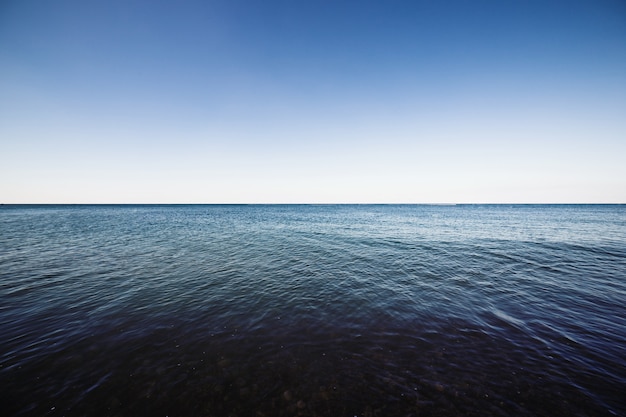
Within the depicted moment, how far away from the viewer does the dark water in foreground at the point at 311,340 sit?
5.97 m

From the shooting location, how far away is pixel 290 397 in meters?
6.08

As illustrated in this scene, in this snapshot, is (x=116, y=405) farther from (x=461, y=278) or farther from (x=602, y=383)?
(x=461, y=278)

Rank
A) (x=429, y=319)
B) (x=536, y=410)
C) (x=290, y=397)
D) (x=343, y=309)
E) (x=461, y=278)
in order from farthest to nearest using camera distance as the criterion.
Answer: (x=461, y=278)
(x=343, y=309)
(x=429, y=319)
(x=290, y=397)
(x=536, y=410)

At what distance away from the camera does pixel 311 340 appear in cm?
861

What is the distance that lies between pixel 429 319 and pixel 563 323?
5.66m

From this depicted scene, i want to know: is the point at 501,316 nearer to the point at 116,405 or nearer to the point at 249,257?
the point at 116,405

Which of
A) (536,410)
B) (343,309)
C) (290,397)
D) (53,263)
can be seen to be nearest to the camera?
(536,410)

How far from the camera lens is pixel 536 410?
5664 mm

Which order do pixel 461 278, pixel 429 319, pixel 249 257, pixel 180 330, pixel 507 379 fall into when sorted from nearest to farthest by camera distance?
pixel 507 379, pixel 180 330, pixel 429 319, pixel 461 278, pixel 249 257

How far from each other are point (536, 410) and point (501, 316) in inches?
221

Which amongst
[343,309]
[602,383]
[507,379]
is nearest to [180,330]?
[343,309]

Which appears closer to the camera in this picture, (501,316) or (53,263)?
(501,316)

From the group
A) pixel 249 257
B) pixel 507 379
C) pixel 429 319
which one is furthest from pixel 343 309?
pixel 249 257

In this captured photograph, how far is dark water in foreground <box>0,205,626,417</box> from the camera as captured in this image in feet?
19.6
